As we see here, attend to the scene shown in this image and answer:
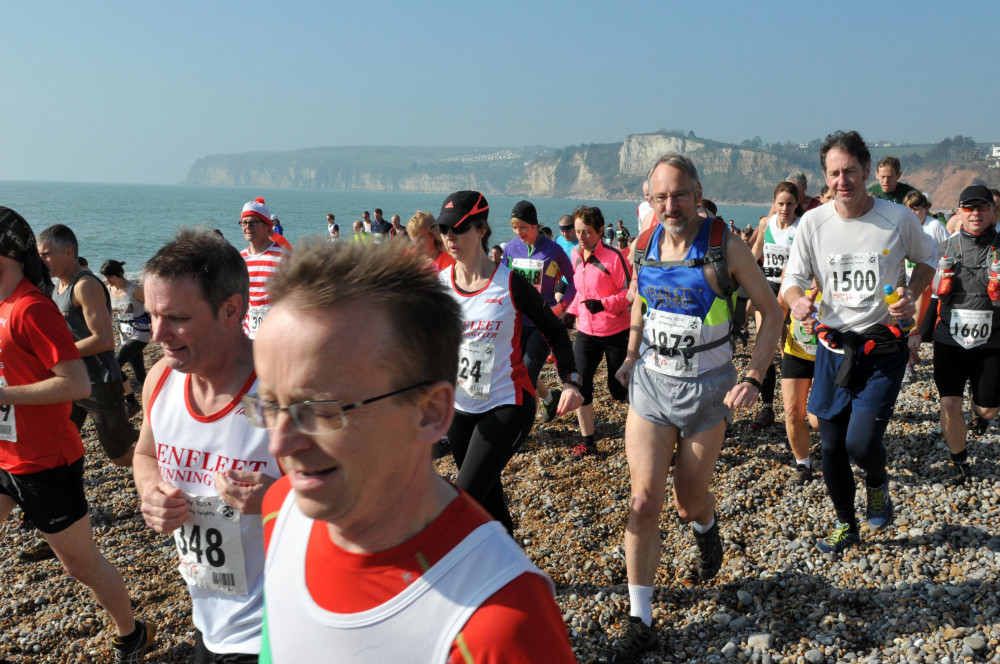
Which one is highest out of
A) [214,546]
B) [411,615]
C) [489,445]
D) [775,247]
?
[775,247]

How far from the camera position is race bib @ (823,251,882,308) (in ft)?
12.8

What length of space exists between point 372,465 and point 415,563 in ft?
0.60

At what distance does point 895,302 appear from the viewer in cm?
373

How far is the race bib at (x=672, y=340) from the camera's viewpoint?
3551mm

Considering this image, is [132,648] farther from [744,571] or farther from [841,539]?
[841,539]

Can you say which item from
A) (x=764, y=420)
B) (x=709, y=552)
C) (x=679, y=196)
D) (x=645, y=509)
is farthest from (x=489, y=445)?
(x=764, y=420)

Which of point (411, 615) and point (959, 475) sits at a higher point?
point (411, 615)

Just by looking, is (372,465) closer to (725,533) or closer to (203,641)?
(203,641)

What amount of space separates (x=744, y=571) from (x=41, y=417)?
159 inches

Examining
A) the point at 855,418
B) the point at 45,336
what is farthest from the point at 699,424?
the point at 45,336

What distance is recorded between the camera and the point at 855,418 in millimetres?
3881

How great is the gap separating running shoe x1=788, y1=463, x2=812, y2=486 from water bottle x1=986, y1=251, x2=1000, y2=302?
6.04ft

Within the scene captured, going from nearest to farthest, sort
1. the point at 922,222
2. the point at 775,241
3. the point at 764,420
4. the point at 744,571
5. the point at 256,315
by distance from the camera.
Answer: the point at 744,571
the point at 256,315
the point at 764,420
the point at 775,241
the point at 922,222

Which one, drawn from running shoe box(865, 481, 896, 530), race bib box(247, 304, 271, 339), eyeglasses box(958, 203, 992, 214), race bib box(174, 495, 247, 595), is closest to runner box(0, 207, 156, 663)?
race bib box(174, 495, 247, 595)
